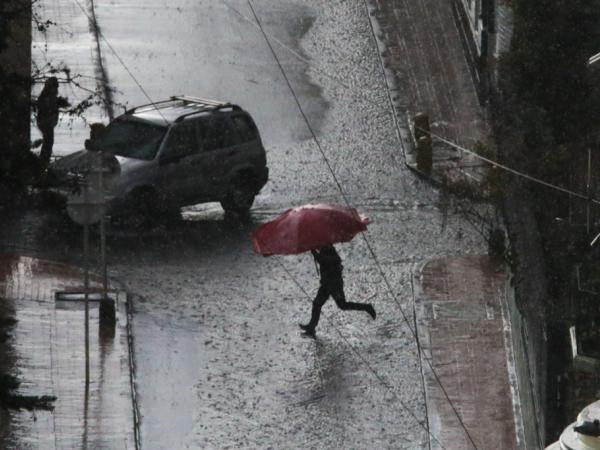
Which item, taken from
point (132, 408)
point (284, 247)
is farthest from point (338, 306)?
point (132, 408)

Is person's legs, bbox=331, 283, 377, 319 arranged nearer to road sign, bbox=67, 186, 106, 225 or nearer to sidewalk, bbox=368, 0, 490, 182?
road sign, bbox=67, 186, 106, 225

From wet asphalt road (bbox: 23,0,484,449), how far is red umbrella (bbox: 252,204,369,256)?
1.21m

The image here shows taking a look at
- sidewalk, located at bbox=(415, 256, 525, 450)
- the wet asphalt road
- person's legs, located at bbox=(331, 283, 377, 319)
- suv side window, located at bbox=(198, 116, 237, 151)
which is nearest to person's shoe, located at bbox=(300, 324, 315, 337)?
the wet asphalt road

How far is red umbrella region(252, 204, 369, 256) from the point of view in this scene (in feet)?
65.3

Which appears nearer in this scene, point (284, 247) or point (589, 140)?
point (284, 247)

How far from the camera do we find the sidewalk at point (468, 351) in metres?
18.0

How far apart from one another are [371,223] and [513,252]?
3382 mm

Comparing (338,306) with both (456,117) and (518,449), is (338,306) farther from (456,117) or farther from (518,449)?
(456,117)

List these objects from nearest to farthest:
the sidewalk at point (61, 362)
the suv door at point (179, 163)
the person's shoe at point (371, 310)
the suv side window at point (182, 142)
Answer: the sidewalk at point (61, 362) < the person's shoe at point (371, 310) < the suv door at point (179, 163) < the suv side window at point (182, 142)

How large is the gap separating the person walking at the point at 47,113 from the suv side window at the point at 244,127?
8.34 ft

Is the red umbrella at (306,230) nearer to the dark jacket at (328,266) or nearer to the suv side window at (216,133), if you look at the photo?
the dark jacket at (328,266)

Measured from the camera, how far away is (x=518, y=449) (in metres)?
17.4

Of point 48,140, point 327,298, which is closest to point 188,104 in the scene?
point 48,140

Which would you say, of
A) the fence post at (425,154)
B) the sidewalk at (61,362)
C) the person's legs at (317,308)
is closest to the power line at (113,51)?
the fence post at (425,154)
